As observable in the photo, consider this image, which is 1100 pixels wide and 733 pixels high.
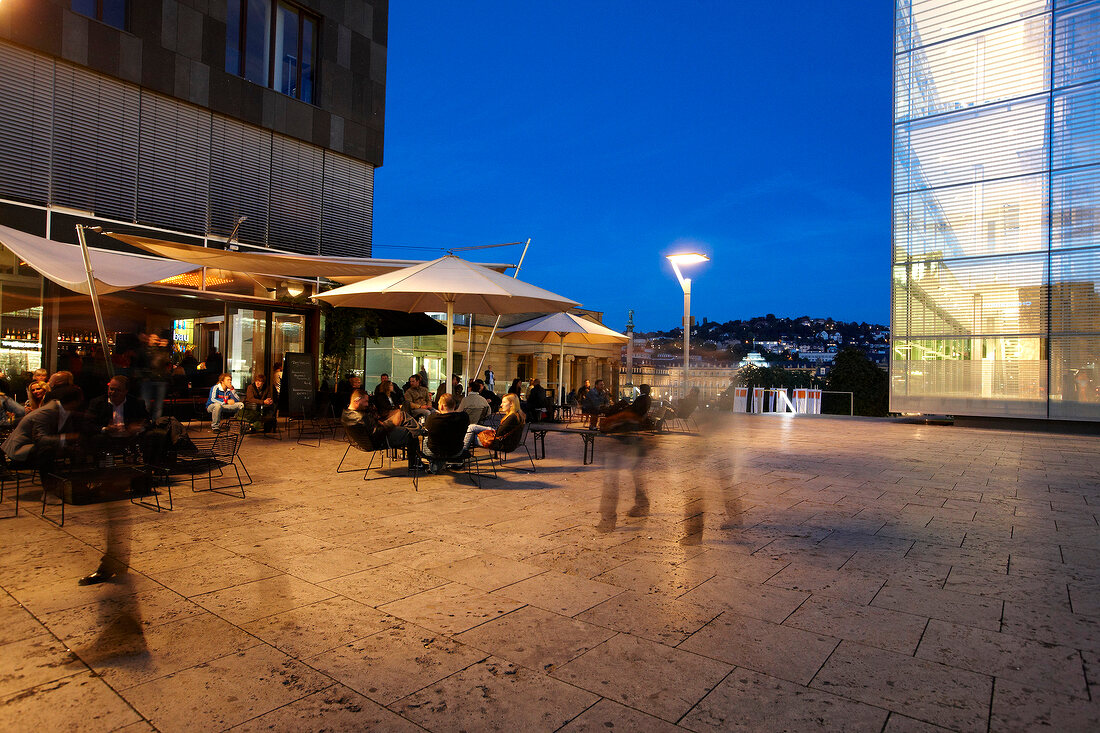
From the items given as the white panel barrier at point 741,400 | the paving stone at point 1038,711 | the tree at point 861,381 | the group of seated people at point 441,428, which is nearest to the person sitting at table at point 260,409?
the group of seated people at point 441,428

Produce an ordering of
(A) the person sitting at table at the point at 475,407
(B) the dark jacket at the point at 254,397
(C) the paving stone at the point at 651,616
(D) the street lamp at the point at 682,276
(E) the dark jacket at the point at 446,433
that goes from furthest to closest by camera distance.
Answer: (D) the street lamp at the point at 682,276 < (B) the dark jacket at the point at 254,397 < (A) the person sitting at table at the point at 475,407 < (E) the dark jacket at the point at 446,433 < (C) the paving stone at the point at 651,616

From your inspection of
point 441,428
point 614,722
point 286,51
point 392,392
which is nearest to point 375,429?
point 441,428

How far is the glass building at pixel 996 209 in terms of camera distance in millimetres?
16203

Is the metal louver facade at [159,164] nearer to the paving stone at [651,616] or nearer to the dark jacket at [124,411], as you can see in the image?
the dark jacket at [124,411]

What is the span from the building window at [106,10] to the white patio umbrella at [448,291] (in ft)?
24.5

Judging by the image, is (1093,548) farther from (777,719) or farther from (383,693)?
(383,693)

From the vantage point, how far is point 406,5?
607ft

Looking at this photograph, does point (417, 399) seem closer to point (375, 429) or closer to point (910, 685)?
point (375, 429)

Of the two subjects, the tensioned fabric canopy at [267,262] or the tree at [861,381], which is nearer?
the tensioned fabric canopy at [267,262]

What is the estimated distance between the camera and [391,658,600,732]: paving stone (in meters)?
2.36

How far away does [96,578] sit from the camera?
3.70m

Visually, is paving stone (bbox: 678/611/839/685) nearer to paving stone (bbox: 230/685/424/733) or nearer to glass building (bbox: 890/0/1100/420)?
paving stone (bbox: 230/685/424/733)

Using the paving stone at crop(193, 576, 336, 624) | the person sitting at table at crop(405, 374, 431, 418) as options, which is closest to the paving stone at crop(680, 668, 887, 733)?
the paving stone at crop(193, 576, 336, 624)

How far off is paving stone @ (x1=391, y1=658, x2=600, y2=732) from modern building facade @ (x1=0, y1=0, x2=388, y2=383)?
11.1 meters
